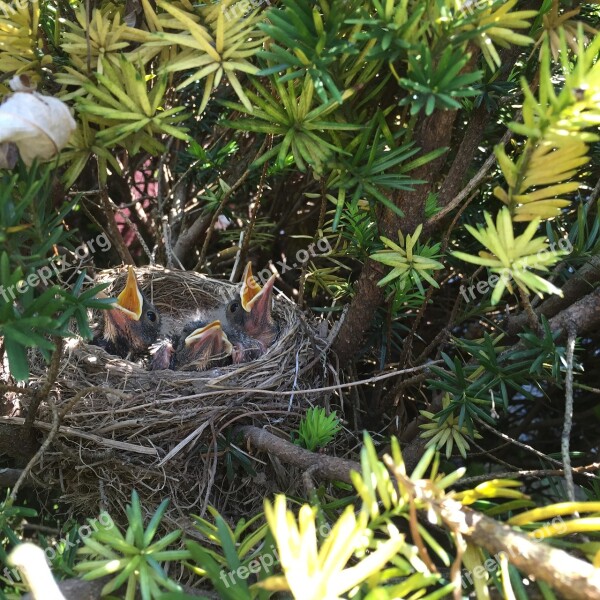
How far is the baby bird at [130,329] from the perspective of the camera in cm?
175

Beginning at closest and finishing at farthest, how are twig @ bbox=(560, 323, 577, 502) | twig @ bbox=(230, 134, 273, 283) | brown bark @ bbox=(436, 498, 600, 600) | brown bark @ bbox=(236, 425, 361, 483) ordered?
brown bark @ bbox=(436, 498, 600, 600)
twig @ bbox=(560, 323, 577, 502)
brown bark @ bbox=(236, 425, 361, 483)
twig @ bbox=(230, 134, 273, 283)

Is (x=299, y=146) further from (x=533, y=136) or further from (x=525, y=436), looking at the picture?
(x=525, y=436)

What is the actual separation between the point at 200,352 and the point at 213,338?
2.0 inches

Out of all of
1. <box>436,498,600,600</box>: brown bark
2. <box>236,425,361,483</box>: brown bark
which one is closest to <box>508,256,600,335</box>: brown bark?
<box>236,425,361,483</box>: brown bark

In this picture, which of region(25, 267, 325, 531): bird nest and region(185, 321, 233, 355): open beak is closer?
region(25, 267, 325, 531): bird nest

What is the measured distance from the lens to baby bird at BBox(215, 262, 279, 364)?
5.51 feet

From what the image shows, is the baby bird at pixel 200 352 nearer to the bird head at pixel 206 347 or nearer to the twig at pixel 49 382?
the bird head at pixel 206 347

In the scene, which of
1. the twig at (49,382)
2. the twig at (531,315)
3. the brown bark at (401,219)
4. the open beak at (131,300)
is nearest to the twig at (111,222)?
the open beak at (131,300)

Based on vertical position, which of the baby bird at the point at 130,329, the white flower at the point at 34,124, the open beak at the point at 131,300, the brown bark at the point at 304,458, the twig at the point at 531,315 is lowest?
the baby bird at the point at 130,329

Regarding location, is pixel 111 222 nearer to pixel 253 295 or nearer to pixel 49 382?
pixel 49 382

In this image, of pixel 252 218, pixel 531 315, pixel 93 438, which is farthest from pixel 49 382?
pixel 531 315

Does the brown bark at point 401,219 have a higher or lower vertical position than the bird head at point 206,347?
higher

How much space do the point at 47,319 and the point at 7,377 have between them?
0.48 m

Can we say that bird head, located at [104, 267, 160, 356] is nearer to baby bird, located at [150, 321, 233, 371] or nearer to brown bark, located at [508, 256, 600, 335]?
baby bird, located at [150, 321, 233, 371]
